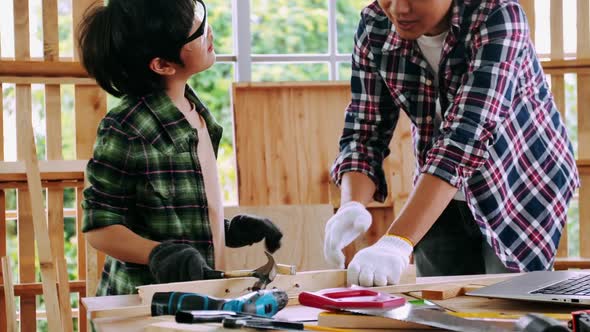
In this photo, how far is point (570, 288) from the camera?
124 centimetres

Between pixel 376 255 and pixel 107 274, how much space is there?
730 mm

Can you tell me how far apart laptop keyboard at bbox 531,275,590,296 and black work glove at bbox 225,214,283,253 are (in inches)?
25.4

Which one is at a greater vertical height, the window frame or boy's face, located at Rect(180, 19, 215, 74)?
the window frame

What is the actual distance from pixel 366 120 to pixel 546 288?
0.80 meters

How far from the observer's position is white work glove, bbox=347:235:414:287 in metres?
1.35

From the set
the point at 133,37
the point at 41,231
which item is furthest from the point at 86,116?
the point at 133,37

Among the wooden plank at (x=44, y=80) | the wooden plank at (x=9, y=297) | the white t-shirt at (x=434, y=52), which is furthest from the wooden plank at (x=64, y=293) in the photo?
the white t-shirt at (x=434, y=52)

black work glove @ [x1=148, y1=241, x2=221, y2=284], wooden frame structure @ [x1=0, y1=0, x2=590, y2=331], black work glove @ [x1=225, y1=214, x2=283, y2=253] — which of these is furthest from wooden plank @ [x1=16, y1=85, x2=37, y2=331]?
black work glove @ [x1=148, y1=241, x2=221, y2=284]

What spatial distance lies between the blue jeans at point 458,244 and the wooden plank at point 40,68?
64.9 inches

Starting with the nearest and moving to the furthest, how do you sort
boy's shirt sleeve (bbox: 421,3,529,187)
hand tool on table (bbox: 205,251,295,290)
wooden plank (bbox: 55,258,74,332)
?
1. hand tool on table (bbox: 205,251,295,290)
2. boy's shirt sleeve (bbox: 421,3,529,187)
3. wooden plank (bbox: 55,258,74,332)

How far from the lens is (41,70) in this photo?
303 cm

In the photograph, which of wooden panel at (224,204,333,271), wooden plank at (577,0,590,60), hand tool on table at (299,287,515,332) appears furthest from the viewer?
wooden plank at (577,0,590,60)

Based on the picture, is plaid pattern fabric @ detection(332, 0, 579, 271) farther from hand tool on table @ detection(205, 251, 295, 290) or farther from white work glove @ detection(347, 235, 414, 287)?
hand tool on table @ detection(205, 251, 295, 290)

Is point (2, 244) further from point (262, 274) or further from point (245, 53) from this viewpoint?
point (262, 274)
